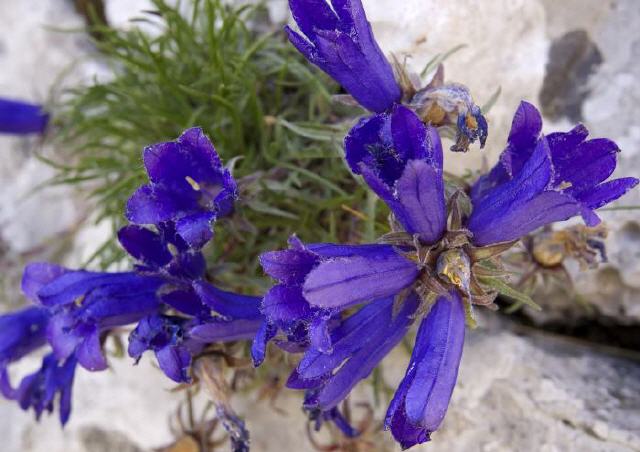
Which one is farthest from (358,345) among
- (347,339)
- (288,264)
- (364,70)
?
(364,70)

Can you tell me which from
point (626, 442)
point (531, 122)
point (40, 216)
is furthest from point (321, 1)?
point (40, 216)

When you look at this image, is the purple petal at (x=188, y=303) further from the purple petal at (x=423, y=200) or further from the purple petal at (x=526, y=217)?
the purple petal at (x=526, y=217)

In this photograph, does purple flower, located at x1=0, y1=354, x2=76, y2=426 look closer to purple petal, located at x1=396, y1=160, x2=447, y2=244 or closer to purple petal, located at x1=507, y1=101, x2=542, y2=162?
purple petal, located at x1=396, y1=160, x2=447, y2=244

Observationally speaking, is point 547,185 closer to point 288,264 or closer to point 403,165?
point 403,165

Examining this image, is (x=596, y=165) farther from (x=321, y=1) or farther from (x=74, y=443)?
(x=74, y=443)

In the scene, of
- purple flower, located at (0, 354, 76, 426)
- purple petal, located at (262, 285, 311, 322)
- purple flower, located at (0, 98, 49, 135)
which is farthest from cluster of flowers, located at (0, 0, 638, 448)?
purple flower, located at (0, 98, 49, 135)
